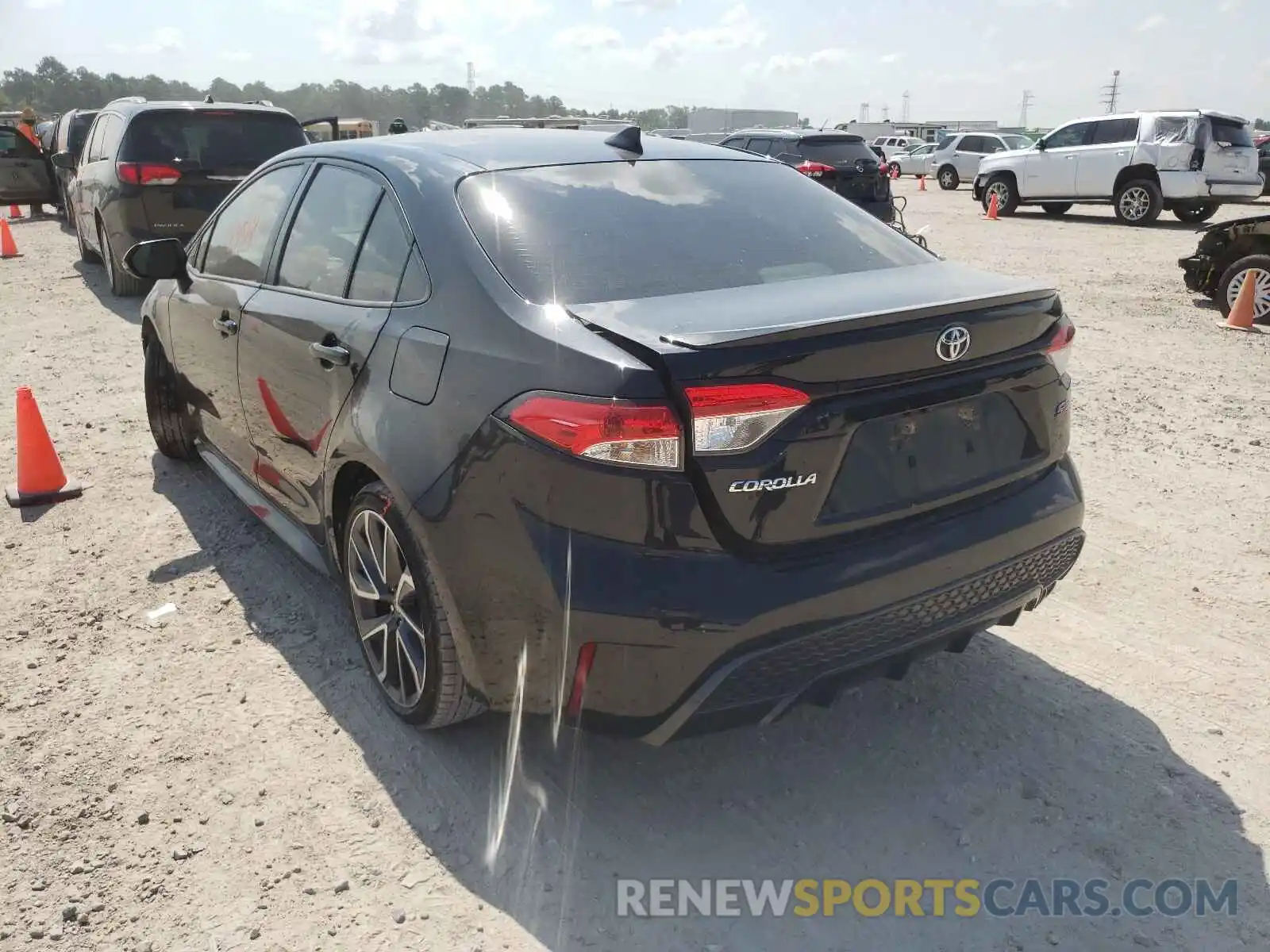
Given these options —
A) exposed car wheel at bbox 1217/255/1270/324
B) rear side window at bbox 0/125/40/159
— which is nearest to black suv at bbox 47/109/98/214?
rear side window at bbox 0/125/40/159

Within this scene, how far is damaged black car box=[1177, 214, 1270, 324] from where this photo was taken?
28.6ft

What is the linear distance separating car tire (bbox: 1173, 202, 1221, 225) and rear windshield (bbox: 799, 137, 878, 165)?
6985 millimetres

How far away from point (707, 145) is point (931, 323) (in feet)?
5.50

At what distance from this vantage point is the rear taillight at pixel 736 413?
7.04 ft

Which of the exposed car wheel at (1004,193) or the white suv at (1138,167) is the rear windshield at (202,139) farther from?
the exposed car wheel at (1004,193)

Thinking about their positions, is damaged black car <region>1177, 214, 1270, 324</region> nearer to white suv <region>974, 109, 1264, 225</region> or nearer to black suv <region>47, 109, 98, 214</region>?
white suv <region>974, 109, 1264, 225</region>

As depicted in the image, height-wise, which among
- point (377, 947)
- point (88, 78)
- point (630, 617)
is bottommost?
point (377, 947)

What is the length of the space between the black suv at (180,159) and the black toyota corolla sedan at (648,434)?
23.0 feet

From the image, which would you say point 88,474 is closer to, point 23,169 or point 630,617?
point 630,617

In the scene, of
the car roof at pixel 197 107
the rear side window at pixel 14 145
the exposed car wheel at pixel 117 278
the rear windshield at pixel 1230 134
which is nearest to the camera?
the car roof at pixel 197 107

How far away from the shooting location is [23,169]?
17.2 meters

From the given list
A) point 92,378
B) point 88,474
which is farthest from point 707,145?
point 92,378

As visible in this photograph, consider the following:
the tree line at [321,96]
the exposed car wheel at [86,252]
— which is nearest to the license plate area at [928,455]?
the exposed car wheel at [86,252]

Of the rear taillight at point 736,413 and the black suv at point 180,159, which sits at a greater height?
the black suv at point 180,159
